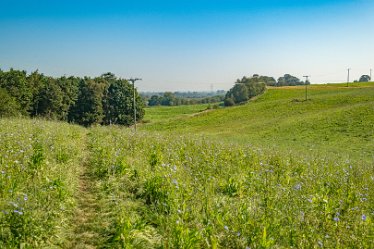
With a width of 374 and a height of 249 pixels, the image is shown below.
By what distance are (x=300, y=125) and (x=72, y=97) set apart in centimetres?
4748

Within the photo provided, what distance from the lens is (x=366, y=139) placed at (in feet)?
100

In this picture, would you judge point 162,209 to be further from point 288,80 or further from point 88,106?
point 288,80

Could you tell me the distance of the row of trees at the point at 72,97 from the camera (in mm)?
55094

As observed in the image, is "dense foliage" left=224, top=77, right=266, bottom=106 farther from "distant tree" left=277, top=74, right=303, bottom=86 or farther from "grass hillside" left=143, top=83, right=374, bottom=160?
"distant tree" left=277, top=74, right=303, bottom=86

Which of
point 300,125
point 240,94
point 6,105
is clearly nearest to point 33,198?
point 300,125

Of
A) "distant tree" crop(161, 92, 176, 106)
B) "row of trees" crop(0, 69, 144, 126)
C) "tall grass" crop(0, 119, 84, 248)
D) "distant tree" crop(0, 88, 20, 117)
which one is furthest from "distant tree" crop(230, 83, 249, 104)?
"tall grass" crop(0, 119, 84, 248)

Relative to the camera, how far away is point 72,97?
6450 centimetres

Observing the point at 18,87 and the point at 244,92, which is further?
the point at 244,92

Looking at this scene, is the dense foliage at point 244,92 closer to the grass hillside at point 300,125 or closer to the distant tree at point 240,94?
the distant tree at point 240,94

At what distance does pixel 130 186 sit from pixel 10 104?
4757 centimetres

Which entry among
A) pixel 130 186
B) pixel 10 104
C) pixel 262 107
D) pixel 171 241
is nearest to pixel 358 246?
pixel 171 241

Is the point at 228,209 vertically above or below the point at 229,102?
below

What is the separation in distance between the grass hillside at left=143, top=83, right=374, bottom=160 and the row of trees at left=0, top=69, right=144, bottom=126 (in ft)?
42.5

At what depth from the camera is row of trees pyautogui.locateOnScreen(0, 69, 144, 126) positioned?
181 feet
